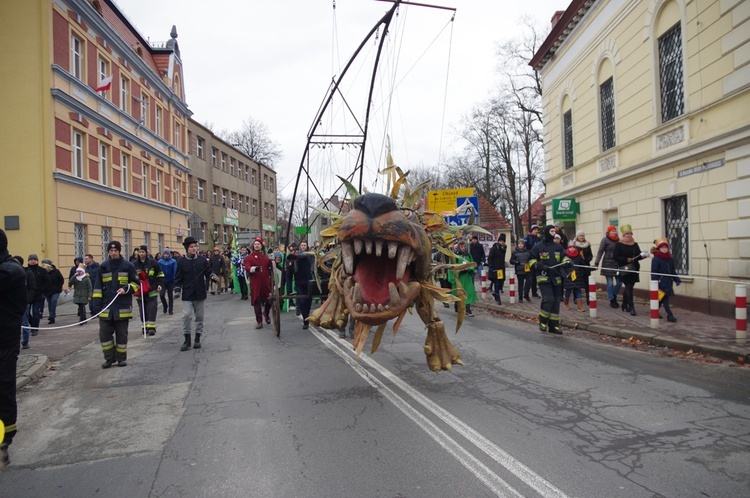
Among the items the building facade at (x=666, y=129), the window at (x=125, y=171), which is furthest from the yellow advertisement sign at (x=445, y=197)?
the window at (x=125, y=171)

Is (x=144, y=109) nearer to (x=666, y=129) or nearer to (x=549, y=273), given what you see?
(x=549, y=273)

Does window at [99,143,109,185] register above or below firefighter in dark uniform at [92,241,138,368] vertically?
above

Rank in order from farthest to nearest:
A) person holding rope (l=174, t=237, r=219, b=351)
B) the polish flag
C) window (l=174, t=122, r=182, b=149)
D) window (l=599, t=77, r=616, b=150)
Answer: window (l=174, t=122, r=182, b=149)
the polish flag
window (l=599, t=77, r=616, b=150)
person holding rope (l=174, t=237, r=219, b=351)

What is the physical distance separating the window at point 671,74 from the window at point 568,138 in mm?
5986

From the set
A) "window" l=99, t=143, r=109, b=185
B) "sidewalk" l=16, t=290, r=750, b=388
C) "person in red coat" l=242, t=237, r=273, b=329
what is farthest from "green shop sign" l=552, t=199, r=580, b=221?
"window" l=99, t=143, r=109, b=185

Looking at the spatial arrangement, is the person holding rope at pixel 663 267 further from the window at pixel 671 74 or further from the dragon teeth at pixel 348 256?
the dragon teeth at pixel 348 256

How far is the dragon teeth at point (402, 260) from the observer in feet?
13.3

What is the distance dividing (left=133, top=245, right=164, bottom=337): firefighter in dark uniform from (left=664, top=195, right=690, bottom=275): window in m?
12.3

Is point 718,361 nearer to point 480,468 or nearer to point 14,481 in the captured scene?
point 480,468

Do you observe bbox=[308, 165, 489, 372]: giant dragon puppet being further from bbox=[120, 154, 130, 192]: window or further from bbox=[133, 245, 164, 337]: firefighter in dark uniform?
bbox=[120, 154, 130, 192]: window

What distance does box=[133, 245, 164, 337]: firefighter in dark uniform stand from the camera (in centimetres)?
1014

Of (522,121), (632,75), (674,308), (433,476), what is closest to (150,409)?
(433,476)

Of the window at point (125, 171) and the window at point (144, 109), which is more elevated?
the window at point (144, 109)

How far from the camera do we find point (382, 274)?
430 cm
